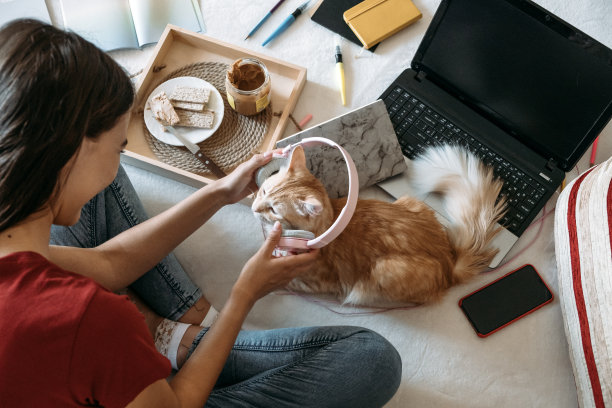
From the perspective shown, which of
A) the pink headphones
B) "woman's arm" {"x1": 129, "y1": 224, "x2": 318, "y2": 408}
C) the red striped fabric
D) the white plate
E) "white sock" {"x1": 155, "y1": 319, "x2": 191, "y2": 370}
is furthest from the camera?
the white plate

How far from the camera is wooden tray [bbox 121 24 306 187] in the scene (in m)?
1.24

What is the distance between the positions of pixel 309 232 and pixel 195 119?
47cm

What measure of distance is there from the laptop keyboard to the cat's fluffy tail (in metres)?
0.04

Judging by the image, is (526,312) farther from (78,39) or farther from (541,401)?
(78,39)

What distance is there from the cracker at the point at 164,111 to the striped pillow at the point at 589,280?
0.98 meters

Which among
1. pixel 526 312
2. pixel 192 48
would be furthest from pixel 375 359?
pixel 192 48

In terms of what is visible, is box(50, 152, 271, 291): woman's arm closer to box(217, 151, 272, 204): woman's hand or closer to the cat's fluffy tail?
box(217, 151, 272, 204): woman's hand

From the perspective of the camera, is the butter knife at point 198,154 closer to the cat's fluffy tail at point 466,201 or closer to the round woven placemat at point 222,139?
the round woven placemat at point 222,139

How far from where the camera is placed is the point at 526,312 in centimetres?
117

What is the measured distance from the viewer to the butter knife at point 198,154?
1.21m

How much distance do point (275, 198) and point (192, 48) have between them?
1.90 feet

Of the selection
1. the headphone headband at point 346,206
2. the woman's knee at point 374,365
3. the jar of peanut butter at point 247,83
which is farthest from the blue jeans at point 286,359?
the jar of peanut butter at point 247,83

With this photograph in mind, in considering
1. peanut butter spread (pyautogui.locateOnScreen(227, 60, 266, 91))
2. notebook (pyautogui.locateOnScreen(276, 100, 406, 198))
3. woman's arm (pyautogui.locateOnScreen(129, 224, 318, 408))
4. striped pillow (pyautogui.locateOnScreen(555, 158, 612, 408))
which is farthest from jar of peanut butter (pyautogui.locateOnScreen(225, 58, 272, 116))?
striped pillow (pyautogui.locateOnScreen(555, 158, 612, 408))

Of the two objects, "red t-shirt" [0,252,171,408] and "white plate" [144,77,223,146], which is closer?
"red t-shirt" [0,252,171,408]
